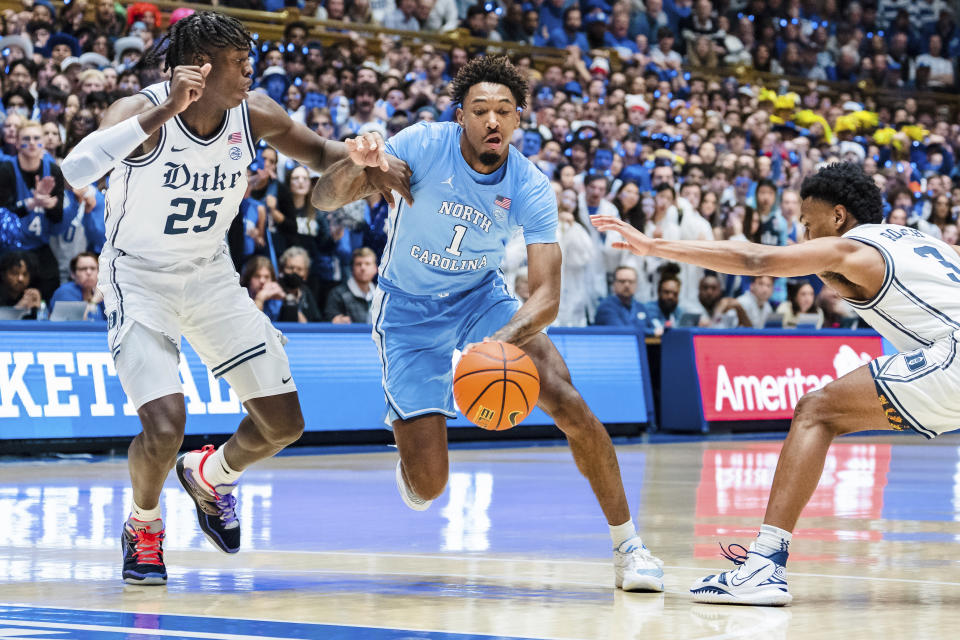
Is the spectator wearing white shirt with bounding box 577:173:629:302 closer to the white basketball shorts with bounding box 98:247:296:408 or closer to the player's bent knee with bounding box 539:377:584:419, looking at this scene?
the white basketball shorts with bounding box 98:247:296:408

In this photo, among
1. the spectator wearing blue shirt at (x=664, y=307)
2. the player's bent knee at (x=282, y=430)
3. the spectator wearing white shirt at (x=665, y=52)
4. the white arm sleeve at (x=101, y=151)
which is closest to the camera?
the white arm sleeve at (x=101, y=151)

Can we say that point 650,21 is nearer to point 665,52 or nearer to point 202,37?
point 665,52

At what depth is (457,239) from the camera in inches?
256

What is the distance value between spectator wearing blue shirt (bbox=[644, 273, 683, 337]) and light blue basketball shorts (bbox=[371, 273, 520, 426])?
982 centimetres

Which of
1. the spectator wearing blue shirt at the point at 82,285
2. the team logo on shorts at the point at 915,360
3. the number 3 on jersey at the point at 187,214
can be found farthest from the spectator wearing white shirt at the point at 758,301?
the number 3 on jersey at the point at 187,214

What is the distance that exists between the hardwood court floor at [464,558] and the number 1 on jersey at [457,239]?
1.52 meters

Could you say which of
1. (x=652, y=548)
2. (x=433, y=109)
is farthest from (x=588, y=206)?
(x=652, y=548)

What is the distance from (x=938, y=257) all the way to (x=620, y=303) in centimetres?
1005

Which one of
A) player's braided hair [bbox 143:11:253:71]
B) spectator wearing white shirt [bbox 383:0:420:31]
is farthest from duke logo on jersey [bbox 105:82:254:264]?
spectator wearing white shirt [bbox 383:0:420:31]

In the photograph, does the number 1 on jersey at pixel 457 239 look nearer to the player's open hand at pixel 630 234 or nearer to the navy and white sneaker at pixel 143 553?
the player's open hand at pixel 630 234

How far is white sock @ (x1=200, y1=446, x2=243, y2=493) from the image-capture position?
269 inches

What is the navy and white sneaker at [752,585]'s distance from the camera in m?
5.75

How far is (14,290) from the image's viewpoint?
40.2 feet

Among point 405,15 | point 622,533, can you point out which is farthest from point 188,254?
point 405,15
